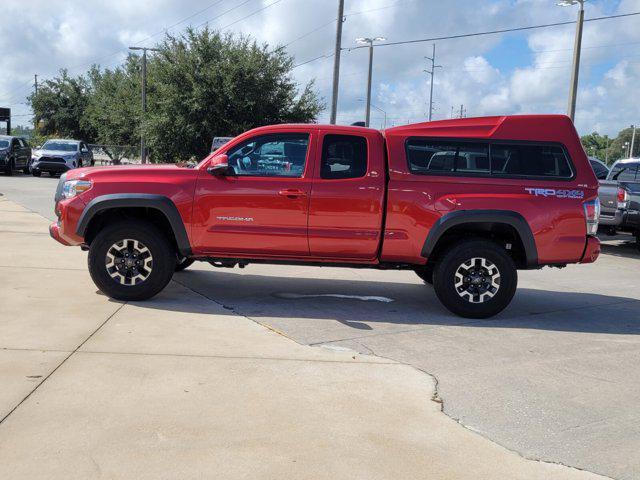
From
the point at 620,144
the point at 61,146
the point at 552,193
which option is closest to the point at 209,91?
the point at 61,146

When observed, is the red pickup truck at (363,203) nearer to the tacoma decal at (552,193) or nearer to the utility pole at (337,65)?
the tacoma decal at (552,193)

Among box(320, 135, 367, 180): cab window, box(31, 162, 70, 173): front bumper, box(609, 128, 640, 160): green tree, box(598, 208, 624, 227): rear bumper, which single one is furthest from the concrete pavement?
box(609, 128, 640, 160): green tree

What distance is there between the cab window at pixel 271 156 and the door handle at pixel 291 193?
17 cm

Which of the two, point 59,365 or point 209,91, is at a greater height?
point 209,91

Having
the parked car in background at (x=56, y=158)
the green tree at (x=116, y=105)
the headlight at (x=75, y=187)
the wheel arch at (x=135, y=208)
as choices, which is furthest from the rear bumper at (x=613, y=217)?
the green tree at (x=116, y=105)

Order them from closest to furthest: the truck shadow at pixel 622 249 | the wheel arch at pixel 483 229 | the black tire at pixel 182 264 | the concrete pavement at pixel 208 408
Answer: the concrete pavement at pixel 208 408
the wheel arch at pixel 483 229
the black tire at pixel 182 264
the truck shadow at pixel 622 249

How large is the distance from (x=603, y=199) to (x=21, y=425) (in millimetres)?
11603

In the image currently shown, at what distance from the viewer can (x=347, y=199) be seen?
22.3ft

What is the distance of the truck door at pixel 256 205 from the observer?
6828 millimetres

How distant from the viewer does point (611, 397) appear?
15.6ft

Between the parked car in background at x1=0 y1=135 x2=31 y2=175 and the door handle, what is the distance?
2611 centimetres

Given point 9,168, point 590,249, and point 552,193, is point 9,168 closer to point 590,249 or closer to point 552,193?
point 552,193

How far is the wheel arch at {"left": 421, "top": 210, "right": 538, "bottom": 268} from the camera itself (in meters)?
6.72

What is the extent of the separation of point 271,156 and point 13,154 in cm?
2656
